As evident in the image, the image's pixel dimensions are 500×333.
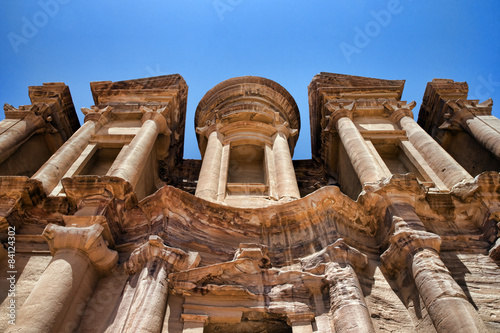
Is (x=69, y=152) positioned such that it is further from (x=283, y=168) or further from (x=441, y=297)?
(x=441, y=297)

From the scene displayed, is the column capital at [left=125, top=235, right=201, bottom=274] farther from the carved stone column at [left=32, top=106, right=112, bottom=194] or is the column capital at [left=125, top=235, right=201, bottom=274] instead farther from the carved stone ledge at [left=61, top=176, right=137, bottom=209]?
the carved stone column at [left=32, top=106, right=112, bottom=194]

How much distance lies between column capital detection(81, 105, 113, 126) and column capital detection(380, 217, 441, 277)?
12.7m

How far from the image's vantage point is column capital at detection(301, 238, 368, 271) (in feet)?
25.1

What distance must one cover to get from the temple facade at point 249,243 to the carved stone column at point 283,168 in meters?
0.08

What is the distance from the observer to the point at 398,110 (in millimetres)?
16438

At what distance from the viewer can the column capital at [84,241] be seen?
7352 mm

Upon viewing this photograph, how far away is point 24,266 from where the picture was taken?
8.49 metres

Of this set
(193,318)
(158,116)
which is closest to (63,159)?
(158,116)

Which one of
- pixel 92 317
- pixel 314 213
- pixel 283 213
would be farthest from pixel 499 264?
pixel 92 317

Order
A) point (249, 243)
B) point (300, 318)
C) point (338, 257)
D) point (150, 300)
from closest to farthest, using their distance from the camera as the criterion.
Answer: point (150, 300) < point (300, 318) < point (338, 257) < point (249, 243)

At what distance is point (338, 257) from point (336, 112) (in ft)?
32.6

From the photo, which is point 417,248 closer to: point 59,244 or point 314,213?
point 314,213

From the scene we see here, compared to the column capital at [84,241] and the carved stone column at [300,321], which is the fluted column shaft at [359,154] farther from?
the column capital at [84,241]

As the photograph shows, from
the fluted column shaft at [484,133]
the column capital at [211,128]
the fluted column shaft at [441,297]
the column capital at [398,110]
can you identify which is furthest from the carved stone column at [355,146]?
the column capital at [211,128]
